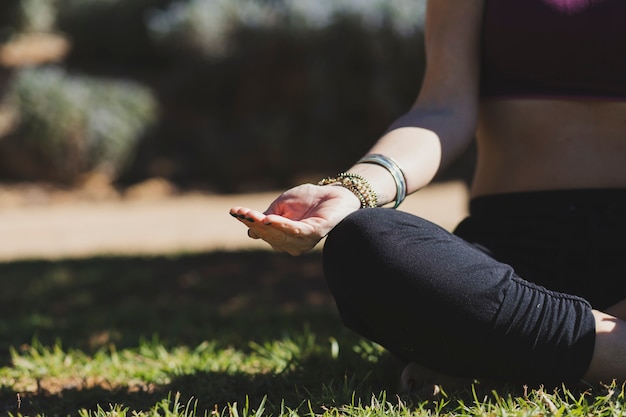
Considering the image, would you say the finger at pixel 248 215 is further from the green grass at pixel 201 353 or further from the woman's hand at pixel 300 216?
the green grass at pixel 201 353

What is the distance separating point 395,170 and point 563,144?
49 centimetres

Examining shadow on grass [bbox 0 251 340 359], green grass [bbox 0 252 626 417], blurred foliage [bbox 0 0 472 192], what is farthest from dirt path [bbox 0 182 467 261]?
green grass [bbox 0 252 626 417]

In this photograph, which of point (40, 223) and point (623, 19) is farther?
point (40, 223)

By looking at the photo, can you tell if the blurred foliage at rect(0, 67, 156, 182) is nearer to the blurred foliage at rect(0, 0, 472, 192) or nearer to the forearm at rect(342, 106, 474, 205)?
the blurred foliage at rect(0, 0, 472, 192)

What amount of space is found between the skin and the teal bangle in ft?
0.06

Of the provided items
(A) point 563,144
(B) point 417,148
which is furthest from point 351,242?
(A) point 563,144

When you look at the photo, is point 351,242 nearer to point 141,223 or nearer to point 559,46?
point 559,46

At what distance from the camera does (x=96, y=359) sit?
2670 millimetres

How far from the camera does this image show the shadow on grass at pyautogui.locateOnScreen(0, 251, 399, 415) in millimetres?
2129

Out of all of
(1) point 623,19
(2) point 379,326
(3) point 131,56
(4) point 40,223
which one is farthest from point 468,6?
(3) point 131,56

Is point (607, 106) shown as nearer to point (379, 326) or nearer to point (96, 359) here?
point (379, 326)

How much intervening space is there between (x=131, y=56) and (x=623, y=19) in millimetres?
12098

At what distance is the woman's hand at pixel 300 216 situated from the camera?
1675 mm

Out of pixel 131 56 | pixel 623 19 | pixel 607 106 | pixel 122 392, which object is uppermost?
pixel 623 19
